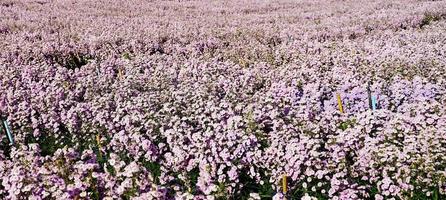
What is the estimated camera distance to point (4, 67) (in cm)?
1151

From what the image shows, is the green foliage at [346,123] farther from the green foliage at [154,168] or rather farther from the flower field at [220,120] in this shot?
the green foliage at [154,168]

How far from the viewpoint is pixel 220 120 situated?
717 cm

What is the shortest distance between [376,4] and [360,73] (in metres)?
19.4

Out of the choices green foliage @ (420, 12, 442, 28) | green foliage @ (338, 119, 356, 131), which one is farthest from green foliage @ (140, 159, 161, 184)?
green foliage @ (420, 12, 442, 28)

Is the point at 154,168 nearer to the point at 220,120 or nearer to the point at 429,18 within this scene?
the point at 220,120

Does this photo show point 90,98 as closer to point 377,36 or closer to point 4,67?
point 4,67

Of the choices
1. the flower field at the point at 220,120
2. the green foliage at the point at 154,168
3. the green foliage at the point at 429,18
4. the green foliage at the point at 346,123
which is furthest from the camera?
the green foliage at the point at 429,18

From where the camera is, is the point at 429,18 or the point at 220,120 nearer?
the point at 220,120

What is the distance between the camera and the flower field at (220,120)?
517 centimetres

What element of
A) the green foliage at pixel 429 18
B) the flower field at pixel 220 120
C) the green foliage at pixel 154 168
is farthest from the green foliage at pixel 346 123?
the green foliage at pixel 429 18

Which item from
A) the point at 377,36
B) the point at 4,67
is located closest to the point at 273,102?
the point at 4,67

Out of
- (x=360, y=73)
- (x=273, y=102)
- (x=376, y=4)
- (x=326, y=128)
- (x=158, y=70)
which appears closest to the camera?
(x=326, y=128)

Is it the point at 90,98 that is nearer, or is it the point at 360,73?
the point at 90,98

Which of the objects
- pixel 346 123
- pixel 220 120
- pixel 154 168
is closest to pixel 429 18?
pixel 346 123
